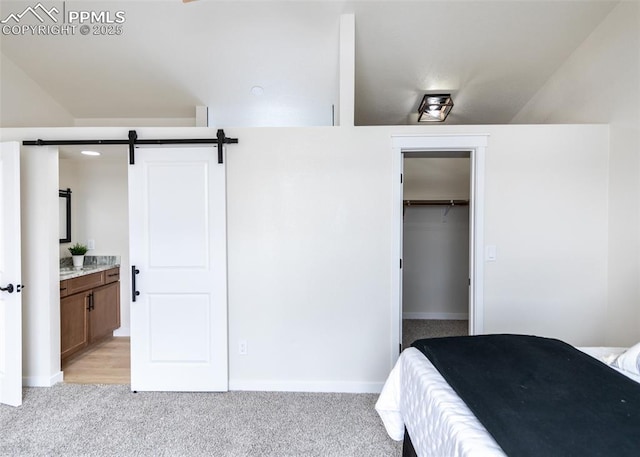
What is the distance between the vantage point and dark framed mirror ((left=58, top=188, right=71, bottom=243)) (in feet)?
11.4

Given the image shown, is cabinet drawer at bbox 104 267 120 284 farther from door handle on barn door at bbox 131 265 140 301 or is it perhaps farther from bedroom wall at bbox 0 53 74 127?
bedroom wall at bbox 0 53 74 127

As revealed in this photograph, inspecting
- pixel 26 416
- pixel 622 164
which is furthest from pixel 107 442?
pixel 622 164

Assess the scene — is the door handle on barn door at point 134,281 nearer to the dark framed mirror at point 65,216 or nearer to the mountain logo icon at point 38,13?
the dark framed mirror at point 65,216

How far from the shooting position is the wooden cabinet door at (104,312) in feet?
11.0

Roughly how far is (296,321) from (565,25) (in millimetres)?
3361

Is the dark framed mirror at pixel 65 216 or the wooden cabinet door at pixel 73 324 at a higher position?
the dark framed mirror at pixel 65 216

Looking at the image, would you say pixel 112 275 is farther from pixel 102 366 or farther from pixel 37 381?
pixel 37 381

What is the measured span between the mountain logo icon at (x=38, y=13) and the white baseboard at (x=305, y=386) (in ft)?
11.5

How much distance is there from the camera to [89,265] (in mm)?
3666

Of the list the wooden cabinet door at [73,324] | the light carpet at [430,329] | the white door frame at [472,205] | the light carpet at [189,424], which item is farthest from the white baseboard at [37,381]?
the light carpet at [430,329]

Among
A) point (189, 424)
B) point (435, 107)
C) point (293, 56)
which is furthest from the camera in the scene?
point (435, 107)

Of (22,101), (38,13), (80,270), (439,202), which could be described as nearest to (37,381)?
(80,270)

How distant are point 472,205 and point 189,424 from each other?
2736mm

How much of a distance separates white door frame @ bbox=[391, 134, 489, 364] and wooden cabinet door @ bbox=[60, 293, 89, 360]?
315 centimetres
